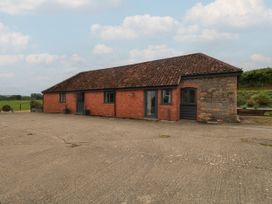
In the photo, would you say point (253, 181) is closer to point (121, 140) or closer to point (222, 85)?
point (121, 140)

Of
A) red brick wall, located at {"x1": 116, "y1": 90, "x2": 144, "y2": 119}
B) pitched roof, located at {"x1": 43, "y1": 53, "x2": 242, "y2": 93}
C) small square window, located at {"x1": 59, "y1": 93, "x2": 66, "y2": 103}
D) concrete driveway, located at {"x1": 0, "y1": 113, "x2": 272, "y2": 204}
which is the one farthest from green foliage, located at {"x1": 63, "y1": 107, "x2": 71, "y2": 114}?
concrete driveway, located at {"x1": 0, "y1": 113, "x2": 272, "y2": 204}

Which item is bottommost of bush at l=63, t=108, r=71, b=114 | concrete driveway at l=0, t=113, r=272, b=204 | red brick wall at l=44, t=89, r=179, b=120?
concrete driveway at l=0, t=113, r=272, b=204

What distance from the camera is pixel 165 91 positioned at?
58.0 ft

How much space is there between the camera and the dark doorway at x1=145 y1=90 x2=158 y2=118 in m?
18.3

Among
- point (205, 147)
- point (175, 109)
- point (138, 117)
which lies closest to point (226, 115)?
point (175, 109)

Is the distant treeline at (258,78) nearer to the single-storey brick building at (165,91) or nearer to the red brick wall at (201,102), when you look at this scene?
the single-storey brick building at (165,91)

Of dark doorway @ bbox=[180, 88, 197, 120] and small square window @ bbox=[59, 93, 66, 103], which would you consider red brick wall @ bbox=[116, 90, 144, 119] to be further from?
small square window @ bbox=[59, 93, 66, 103]

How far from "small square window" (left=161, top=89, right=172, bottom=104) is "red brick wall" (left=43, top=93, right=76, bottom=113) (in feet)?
37.7

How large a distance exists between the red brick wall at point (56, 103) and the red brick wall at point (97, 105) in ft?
8.07

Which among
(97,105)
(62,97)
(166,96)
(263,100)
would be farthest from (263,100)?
(62,97)

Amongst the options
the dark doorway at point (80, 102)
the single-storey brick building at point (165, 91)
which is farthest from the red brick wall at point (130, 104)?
the dark doorway at point (80, 102)

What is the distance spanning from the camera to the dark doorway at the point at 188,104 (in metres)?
17.1

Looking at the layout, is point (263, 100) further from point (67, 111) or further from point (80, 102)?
point (67, 111)

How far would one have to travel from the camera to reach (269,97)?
26469mm
